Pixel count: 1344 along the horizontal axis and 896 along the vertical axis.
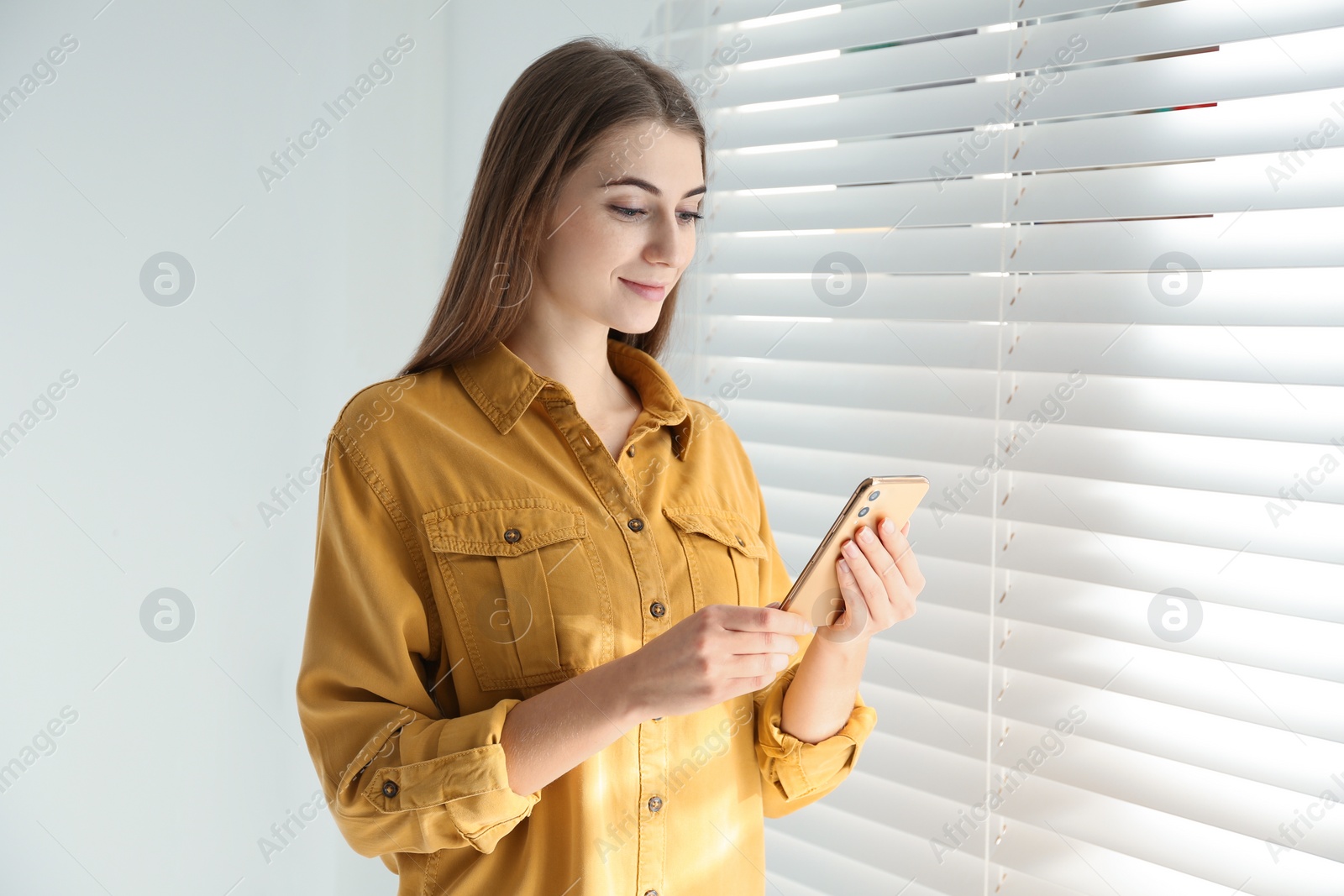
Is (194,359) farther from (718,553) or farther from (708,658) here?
(708,658)

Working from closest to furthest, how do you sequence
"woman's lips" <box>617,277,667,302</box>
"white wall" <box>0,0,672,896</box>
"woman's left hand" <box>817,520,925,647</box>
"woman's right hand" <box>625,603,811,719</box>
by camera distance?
"woman's right hand" <box>625,603,811,719</box>
"woman's left hand" <box>817,520,925,647</box>
"woman's lips" <box>617,277,667,302</box>
"white wall" <box>0,0,672,896</box>

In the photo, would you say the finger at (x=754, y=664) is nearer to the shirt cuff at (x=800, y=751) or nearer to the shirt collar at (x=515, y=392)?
the shirt cuff at (x=800, y=751)

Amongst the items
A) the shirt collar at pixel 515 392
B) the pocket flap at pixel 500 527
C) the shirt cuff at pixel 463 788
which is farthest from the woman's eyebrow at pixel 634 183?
the shirt cuff at pixel 463 788

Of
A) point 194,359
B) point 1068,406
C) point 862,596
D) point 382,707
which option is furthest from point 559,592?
point 194,359

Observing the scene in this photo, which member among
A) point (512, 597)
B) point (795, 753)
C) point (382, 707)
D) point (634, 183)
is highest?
point (634, 183)

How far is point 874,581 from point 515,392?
46 centimetres

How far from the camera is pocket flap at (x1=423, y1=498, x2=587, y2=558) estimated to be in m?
1.06

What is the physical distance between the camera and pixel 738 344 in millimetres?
1738

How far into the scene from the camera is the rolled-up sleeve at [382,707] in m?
0.96

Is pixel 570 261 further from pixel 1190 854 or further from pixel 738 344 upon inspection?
pixel 1190 854

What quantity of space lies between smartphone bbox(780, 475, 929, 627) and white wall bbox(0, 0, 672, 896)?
3.82 ft

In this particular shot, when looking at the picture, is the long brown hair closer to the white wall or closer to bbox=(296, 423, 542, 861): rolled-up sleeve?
bbox=(296, 423, 542, 861): rolled-up sleeve

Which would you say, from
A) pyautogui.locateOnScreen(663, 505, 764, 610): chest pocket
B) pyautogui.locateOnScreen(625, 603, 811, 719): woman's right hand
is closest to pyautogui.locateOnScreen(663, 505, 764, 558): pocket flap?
pyautogui.locateOnScreen(663, 505, 764, 610): chest pocket

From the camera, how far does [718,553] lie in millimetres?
1224
